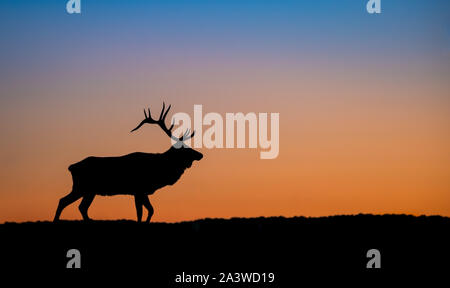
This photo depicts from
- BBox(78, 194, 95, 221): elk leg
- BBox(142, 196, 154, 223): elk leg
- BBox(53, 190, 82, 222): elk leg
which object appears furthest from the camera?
BBox(78, 194, 95, 221): elk leg

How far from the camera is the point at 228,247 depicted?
815 inches

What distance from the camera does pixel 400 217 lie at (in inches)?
A: 1000

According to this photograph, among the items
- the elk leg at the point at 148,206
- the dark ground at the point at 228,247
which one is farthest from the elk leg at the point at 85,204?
the elk leg at the point at 148,206

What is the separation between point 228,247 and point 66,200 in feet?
22.4

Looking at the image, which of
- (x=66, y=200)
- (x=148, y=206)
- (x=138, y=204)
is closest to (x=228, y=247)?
(x=148, y=206)

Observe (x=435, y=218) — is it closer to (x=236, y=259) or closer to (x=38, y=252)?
(x=236, y=259)

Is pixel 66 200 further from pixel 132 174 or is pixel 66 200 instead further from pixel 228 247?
pixel 228 247

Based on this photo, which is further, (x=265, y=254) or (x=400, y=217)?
(x=400, y=217)

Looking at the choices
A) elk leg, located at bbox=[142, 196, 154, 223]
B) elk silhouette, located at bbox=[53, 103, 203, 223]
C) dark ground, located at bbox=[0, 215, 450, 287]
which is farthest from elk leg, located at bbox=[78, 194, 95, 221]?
elk leg, located at bbox=[142, 196, 154, 223]

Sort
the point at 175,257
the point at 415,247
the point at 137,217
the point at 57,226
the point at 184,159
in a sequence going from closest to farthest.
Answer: the point at 175,257 < the point at 415,247 < the point at 57,226 < the point at 137,217 < the point at 184,159

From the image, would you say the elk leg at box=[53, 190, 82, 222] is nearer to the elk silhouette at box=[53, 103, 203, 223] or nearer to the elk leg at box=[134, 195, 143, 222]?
the elk silhouette at box=[53, 103, 203, 223]

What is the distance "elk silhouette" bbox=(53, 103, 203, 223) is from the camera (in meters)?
25.4

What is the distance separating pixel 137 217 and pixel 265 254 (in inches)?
231
